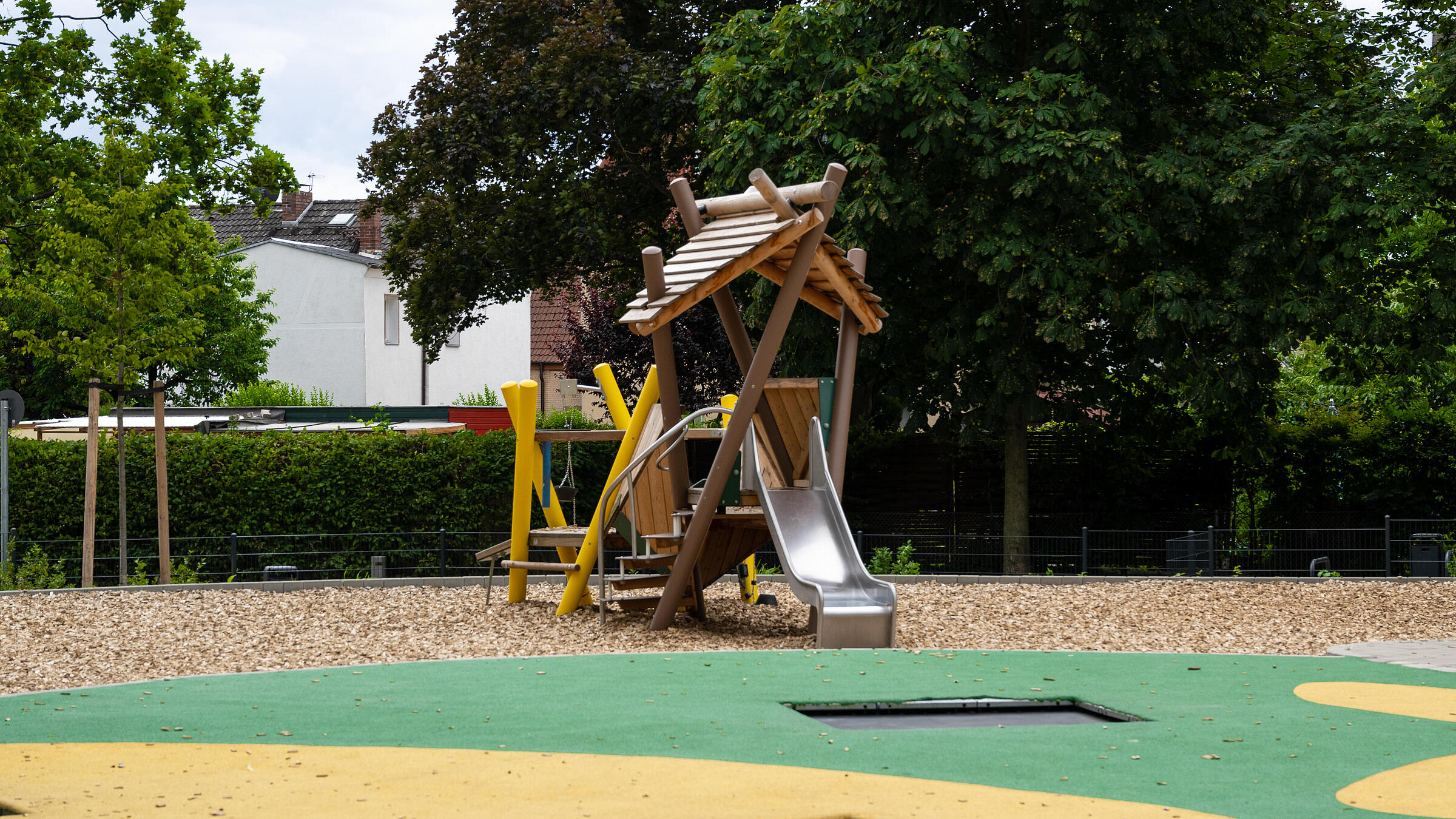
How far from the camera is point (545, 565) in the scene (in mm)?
12281

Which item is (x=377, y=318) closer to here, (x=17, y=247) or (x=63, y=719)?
(x=17, y=247)

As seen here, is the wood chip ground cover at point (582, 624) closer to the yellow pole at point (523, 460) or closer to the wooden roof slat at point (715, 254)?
the yellow pole at point (523, 460)

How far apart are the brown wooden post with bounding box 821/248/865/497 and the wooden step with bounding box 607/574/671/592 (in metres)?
1.67

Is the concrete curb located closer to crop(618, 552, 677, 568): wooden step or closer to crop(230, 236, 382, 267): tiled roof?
crop(618, 552, 677, 568): wooden step

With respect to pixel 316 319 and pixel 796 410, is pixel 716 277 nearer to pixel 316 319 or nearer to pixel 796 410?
pixel 796 410

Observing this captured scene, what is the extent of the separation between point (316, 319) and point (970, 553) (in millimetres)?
27238

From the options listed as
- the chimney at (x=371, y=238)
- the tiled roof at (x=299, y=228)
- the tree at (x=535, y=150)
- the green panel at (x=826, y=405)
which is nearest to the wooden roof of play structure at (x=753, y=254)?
the green panel at (x=826, y=405)

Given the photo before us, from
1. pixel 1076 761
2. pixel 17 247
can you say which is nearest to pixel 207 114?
pixel 17 247

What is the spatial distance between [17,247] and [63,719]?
45.4 ft

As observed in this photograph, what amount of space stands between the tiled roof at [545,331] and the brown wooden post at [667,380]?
105ft

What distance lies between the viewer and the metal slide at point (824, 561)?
380 inches

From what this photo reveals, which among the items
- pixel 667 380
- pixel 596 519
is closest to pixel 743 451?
pixel 667 380

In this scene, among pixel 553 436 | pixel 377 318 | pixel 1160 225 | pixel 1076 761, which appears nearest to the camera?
pixel 1076 761

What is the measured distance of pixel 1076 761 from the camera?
5633mm
